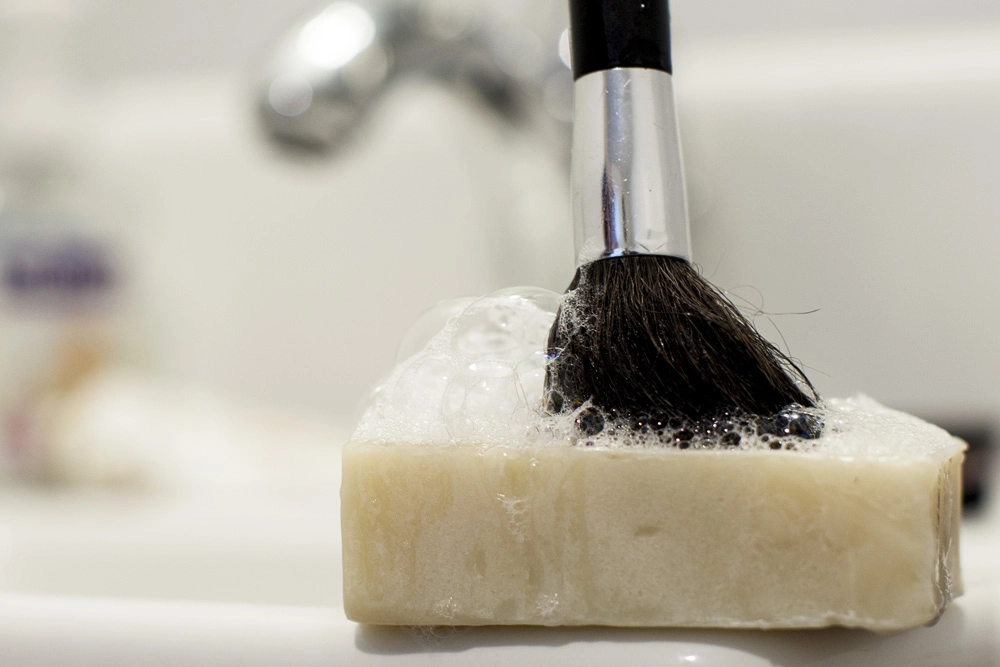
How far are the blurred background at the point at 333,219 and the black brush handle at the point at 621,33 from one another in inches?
6.7

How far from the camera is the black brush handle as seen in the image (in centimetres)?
16

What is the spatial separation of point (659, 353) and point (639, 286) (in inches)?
0.6

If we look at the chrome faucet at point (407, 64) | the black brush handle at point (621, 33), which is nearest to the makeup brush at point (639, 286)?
the black brush handle at point (621, 33)

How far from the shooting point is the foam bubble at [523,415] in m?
0.14

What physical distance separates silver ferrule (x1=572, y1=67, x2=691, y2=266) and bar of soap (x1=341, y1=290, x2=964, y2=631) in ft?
0.14

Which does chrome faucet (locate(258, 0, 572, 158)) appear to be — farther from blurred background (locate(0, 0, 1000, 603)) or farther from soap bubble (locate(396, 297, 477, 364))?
soap bubble (locate(396, 297, 477, 364))

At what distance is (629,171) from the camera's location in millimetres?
163

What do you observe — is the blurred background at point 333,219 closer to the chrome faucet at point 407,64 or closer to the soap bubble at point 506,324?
the chrome faucet at point 407,64

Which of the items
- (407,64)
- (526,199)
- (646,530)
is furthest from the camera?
(526,199)

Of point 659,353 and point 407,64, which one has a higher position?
point 407,64

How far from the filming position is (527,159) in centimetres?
45

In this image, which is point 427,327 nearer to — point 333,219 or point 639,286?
point 639,286

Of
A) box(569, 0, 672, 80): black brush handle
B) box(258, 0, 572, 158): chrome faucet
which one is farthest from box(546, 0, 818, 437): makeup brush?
box(258, 0, 572, 158): chrome faucet

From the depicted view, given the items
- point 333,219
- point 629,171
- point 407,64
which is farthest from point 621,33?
point 333,219
